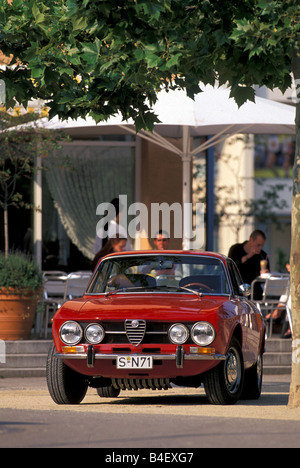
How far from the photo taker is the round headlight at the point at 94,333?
1012 cm

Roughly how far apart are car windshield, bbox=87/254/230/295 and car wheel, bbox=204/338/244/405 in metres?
0.72

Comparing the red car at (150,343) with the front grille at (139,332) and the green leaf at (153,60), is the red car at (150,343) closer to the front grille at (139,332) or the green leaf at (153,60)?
the front grille at (139,332)

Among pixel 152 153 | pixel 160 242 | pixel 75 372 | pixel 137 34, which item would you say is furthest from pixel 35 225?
pixel 137 34

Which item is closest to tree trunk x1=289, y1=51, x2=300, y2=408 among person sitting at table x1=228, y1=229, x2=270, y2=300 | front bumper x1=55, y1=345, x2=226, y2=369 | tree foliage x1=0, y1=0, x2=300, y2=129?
tree foliage x1=0, y1=0, x2=300, y2=129

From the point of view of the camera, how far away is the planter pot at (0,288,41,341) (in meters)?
15.6

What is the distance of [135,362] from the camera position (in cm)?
993

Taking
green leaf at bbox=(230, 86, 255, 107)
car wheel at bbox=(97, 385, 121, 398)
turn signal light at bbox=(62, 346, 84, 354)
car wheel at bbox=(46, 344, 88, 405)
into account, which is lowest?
car wheel at bbox=(97, 385, 121, 398)

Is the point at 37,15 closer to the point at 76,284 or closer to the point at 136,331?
the point at 136,331

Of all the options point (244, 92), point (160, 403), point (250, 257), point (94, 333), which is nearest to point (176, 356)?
point (94, 333)

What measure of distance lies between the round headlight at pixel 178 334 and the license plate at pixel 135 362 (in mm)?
275

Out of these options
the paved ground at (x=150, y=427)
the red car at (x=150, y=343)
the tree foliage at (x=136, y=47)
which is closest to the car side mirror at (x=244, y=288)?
the red car at (x=150, y=343)

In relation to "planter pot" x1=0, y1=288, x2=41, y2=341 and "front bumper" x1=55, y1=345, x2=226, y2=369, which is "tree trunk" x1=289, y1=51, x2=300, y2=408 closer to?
"front bumper" x1=55, y1=345, x2=226, y2=369

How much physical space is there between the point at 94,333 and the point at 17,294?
559 cm

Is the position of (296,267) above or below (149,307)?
above
